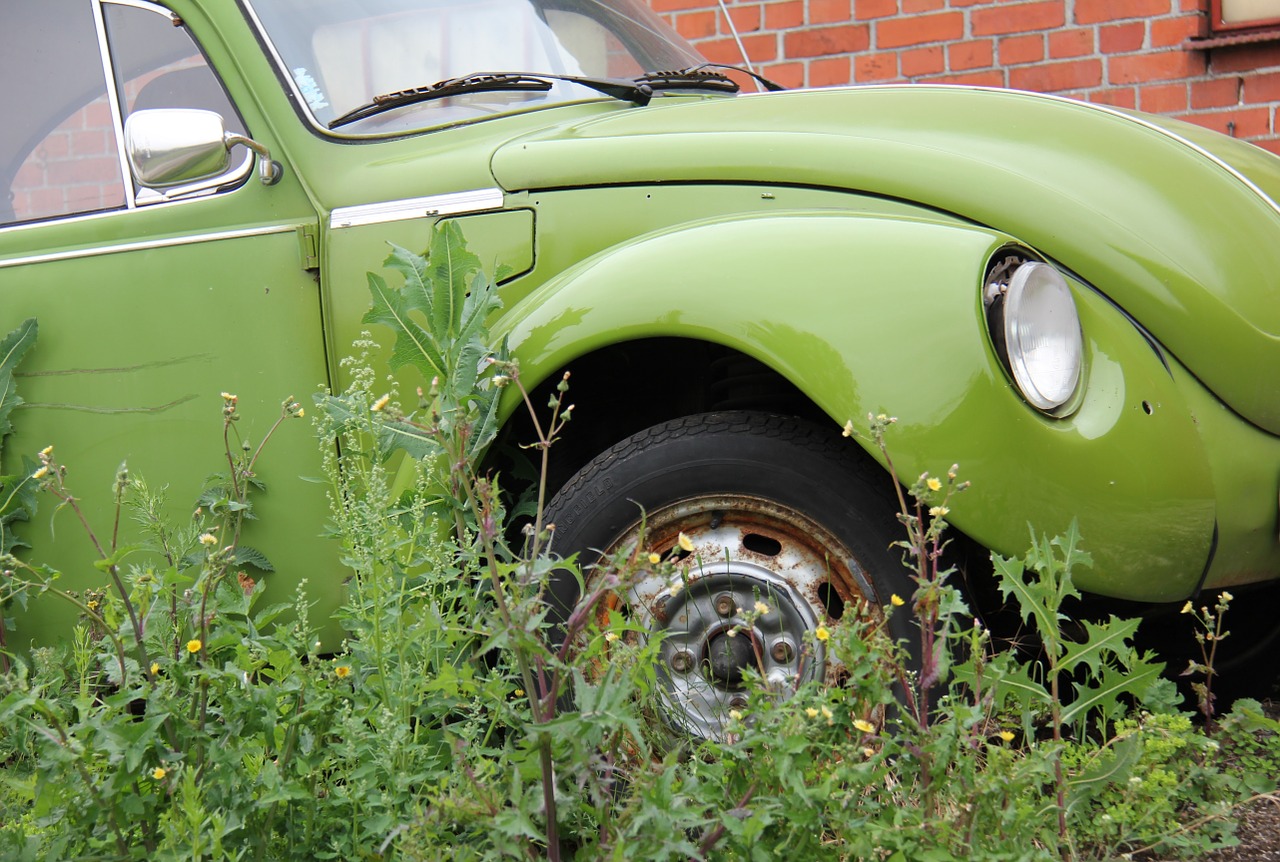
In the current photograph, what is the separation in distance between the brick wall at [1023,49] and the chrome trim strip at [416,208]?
3.37 meters

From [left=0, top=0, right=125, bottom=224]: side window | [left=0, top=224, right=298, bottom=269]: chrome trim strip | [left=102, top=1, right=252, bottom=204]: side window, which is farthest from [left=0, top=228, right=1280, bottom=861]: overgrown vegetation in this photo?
[left=0, top=0, right=125, bottom=224]: side window

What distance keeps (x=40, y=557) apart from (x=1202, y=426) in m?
2.45

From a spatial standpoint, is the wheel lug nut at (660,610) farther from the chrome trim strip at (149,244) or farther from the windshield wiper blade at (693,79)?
the windshield wiper blade at (693,79)

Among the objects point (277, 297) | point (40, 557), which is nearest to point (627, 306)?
point (277, 297)

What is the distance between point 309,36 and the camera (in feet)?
9.61

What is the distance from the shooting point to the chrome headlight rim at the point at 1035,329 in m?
2.12

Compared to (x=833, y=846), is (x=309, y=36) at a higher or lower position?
higher

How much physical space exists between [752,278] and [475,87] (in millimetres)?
1074

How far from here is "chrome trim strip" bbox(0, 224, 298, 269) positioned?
279 cm

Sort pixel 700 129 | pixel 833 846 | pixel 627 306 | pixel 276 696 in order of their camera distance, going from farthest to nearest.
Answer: pixel 700 129 → pixel 627 306 → pixel 276 696 → pixel 833 846

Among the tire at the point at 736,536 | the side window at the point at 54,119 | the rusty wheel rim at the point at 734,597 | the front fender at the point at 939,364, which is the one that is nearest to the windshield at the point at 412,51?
the side window at the point at 54,119

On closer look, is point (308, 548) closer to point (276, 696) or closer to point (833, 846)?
point (276, 696)

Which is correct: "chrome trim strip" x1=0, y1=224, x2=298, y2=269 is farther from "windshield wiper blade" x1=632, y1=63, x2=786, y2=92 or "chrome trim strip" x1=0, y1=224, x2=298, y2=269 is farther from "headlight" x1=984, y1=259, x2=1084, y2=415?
"headlight" x1=984, y1=259, x2=1084, y2=415

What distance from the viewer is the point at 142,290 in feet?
9.36
